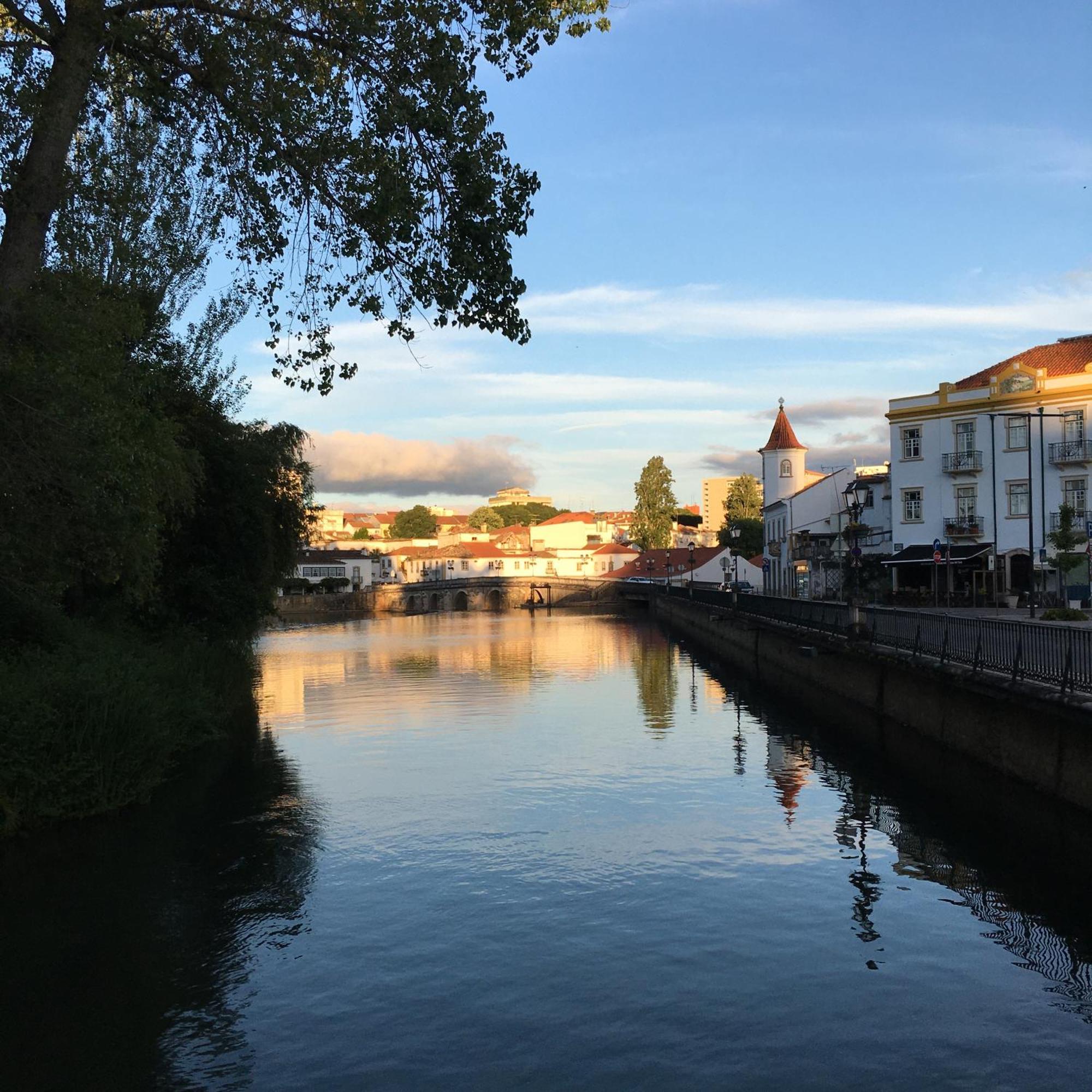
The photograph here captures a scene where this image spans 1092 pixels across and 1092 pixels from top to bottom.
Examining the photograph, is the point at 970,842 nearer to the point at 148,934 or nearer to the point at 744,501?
the point at 148,934

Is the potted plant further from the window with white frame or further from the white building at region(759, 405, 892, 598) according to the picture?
the white building at region(759, 405, 892, 598)

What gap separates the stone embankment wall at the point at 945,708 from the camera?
1678cm

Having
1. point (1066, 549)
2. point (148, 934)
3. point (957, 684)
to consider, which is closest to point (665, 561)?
point (1066, 549)

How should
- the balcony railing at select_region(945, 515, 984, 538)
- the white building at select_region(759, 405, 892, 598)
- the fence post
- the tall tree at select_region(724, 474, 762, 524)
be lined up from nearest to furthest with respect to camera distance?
the fence post, the balcony railing at select_region(945, 515, 984, 538), the white building at select_region(759, 405, 892, 598), the tall tree at select_region(724, 474, 762, 524)

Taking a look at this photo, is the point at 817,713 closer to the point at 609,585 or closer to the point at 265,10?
the point at 265,10

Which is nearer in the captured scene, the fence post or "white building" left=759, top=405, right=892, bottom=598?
the fence post

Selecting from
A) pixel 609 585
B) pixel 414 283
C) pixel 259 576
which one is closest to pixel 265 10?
pixel 414 283

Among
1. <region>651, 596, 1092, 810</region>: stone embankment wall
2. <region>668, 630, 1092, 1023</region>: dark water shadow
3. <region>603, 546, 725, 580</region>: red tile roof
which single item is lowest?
<region>668, 630, 1092, 1023</region>: dark water shadow

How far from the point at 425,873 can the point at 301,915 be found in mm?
2226

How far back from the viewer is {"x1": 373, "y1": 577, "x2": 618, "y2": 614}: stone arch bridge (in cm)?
13200

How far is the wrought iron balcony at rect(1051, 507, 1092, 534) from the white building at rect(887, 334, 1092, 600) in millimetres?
70

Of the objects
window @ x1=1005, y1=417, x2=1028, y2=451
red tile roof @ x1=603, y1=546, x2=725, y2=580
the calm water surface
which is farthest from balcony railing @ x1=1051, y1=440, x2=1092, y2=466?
red tile roof @ x1=603, y1=546, x2=725, y2=580

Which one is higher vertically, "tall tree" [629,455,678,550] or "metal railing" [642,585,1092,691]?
"tall tree" [629,455,678,550]

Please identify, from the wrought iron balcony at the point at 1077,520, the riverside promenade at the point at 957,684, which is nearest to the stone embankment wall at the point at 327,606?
the wrought iron balcony at the point at 1077,520
